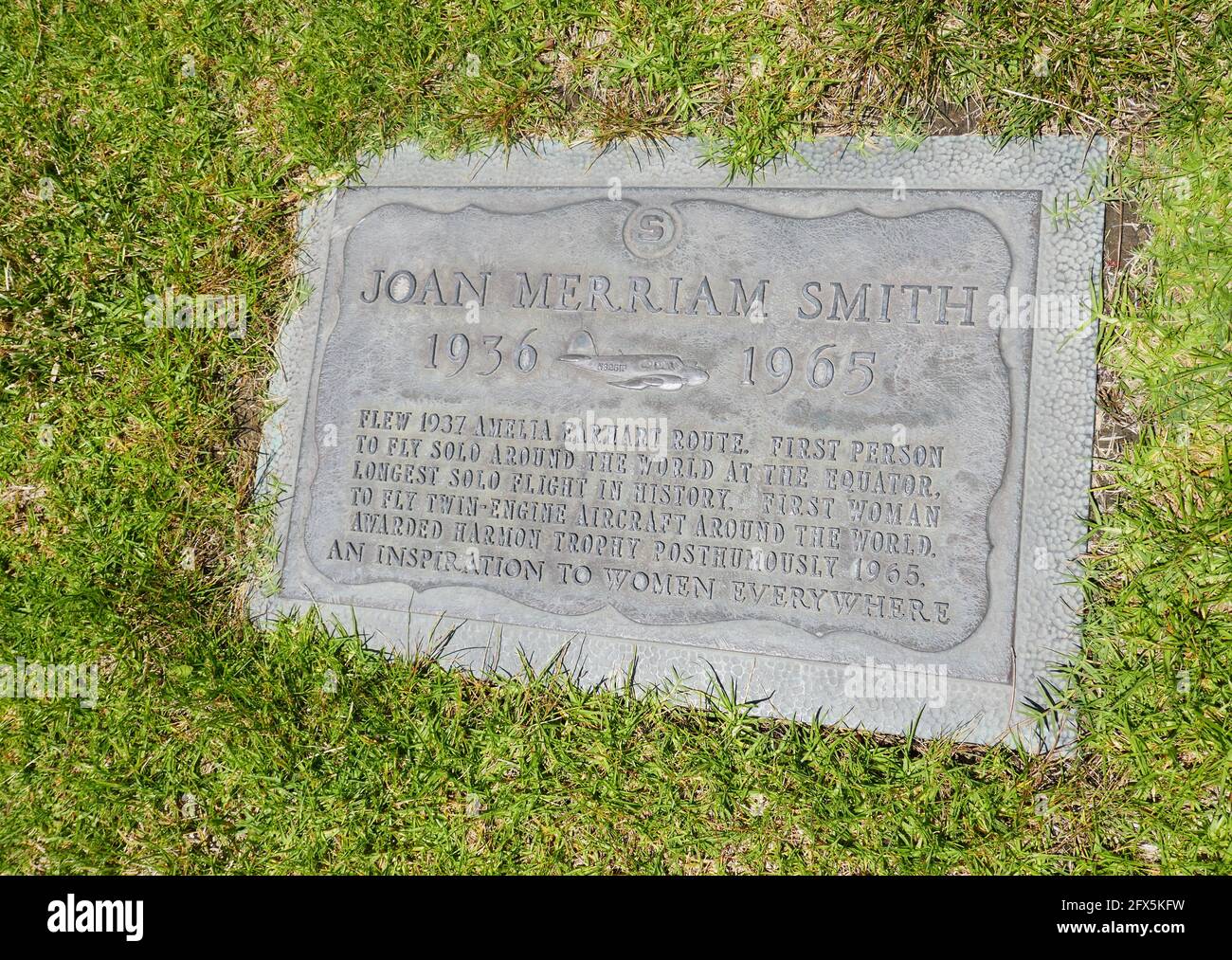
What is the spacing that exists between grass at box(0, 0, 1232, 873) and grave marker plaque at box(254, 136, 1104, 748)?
0.16 m

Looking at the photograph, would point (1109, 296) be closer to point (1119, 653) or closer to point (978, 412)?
point (978, 412)

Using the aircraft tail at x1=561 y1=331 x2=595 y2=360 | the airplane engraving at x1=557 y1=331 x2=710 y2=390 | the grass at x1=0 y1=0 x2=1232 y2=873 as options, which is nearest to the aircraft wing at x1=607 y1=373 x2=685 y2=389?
the airplane engraving at x1=557 y1=331 x2=710 y2=390

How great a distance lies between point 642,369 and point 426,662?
1.14m

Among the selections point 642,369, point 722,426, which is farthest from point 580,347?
point 722,426

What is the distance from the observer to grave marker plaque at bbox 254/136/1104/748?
2.26 meters

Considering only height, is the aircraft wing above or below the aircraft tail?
below

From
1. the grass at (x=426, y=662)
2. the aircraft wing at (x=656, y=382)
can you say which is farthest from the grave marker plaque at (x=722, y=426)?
the grass at (x=426, y=662)

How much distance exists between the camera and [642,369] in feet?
8.02

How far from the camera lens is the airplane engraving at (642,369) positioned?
2.43m

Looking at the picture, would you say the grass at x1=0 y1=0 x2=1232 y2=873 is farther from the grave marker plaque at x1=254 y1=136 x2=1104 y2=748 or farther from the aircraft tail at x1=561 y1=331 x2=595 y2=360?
the aircraft tail at x1=561 y1=331 x2=595 y2=360

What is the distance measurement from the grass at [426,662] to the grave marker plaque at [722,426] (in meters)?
0.16

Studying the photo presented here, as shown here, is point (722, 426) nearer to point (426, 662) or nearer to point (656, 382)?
point (656, 382)
